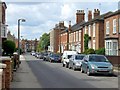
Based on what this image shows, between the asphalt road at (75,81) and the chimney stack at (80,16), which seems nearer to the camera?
the asphalt road at (75,81)

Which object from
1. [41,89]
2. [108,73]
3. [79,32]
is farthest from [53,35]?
[41,89]

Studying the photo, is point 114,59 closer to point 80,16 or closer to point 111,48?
point 111,48

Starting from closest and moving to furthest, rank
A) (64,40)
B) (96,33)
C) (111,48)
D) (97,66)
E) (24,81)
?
(24,81)
(97,66)
(111,48)
(96,33)
(64,40)

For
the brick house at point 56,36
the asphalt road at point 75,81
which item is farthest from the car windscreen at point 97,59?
the brick house at point 56,36

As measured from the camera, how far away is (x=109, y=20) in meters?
51.3

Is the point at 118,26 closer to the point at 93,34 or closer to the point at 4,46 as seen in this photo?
the point at 93,34

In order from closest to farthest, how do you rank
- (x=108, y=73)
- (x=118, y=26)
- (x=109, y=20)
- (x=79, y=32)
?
(x=108, y=73), (x=118, y=26), (x=109, y=20), (x=79, y=32)

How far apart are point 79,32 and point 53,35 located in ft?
→ 158

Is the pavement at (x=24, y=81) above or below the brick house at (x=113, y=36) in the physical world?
below

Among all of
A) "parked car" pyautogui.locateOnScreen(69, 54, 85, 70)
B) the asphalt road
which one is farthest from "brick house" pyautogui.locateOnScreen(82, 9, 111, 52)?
the asphalt road

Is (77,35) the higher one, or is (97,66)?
(77,35)

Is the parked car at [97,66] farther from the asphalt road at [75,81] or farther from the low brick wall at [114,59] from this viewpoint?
the low brick wall at [114,59]

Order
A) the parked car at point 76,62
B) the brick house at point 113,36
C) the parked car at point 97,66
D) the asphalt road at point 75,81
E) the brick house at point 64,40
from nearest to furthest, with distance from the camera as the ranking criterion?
1. the asphalt road at point 75,81
2. the parked car at point 97,66
3. the parked car at point 76,62
4. the brick house at point 113,36
5. the brick house at point 64,40

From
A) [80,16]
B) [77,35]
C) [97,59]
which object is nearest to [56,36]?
[80,16]
